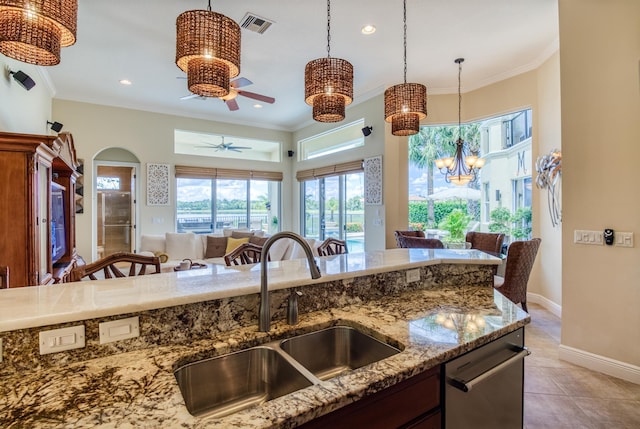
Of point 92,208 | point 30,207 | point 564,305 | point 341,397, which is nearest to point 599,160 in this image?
point 564,305

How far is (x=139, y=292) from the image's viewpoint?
1196mm

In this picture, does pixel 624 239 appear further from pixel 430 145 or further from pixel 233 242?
pixel 430 145

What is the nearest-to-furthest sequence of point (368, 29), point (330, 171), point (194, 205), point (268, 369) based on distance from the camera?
point (268, 369) → point (368, 29) → point (330, 171) → point (194, 205)

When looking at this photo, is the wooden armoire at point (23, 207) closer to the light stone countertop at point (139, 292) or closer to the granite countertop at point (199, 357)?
the light stone countertop at point (139, 292)

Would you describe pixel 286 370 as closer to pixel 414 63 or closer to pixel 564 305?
pixel 564 305

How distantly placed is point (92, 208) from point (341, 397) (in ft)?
20.4

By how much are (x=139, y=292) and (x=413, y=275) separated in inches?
54.7

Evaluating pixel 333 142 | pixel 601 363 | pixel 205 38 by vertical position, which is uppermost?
pixel 333 142

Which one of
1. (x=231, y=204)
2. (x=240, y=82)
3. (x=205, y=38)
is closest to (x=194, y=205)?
(x=231, y=204)

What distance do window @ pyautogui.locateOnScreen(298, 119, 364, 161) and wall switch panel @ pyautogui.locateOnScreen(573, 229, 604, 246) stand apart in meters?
3.63

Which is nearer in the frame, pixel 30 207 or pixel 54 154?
pixel 30 207

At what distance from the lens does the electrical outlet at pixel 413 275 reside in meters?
1.84

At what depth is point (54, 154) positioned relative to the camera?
2922 mm

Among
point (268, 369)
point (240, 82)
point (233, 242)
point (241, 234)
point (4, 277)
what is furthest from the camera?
point (241, 234)
